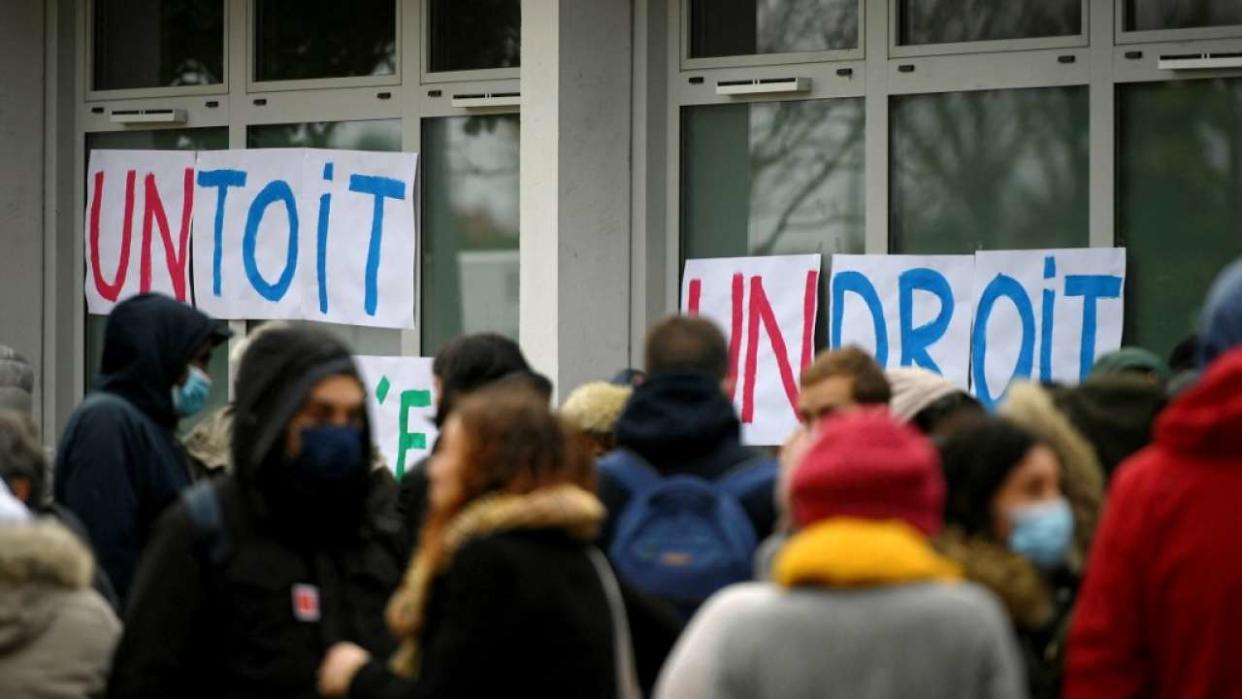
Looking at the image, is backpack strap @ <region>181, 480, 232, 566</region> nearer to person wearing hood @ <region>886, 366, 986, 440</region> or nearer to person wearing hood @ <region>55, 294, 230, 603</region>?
person wearing hood @ <region>55, 294, 230, 603</region>

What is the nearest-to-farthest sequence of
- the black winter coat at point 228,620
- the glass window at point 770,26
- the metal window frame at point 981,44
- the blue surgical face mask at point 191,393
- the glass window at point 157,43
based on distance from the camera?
the black winter coat at point 228,620 → the blue surgical face mask at point 191,393 → the metal window frame at point 981,44 → the glass window at point 770,26 → the glass window at point 157,43

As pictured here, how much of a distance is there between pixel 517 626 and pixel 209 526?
2.69 ft

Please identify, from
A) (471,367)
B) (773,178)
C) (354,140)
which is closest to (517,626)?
(471,367)

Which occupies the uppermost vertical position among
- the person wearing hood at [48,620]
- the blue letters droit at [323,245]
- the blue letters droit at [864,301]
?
the blue letters droit at [323,245]

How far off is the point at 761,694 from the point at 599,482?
1.77 meters

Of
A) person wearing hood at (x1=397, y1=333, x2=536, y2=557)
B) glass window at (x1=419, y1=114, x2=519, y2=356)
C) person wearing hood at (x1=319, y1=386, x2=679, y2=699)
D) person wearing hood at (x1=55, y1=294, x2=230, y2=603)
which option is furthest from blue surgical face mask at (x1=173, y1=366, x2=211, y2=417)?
glass window at (x1=419, y1=114, x2=519, y2=356)

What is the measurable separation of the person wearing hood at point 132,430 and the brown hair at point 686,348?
155 cm

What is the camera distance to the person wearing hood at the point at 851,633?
11.3ft

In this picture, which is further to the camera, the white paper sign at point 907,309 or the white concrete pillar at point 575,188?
the white concrete pillar at point 575,188

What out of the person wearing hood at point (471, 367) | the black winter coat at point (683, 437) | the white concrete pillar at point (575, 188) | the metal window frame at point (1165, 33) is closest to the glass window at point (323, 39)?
the white concrete pillar at point (575, 188)

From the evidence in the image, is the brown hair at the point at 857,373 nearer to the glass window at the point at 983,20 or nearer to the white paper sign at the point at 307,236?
the glass window at the point at 983,20

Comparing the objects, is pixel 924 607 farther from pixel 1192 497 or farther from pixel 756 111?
pixel 756 111

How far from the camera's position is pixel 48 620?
4.61 metres

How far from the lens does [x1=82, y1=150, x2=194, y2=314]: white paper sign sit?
11.1 meters
